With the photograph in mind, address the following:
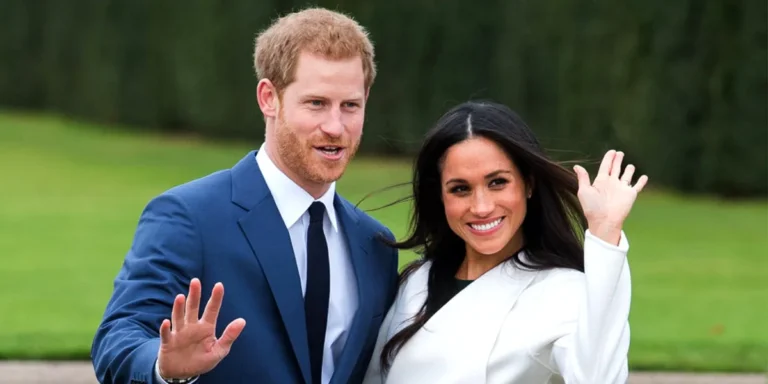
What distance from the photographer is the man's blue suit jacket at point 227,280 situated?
9.91 ft

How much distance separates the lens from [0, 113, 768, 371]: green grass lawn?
7031mm

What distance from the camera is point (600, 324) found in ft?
10.0

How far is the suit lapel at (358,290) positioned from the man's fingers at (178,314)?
2.22ft

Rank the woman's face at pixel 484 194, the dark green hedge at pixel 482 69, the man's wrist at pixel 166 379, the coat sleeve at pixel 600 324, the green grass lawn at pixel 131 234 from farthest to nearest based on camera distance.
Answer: the dark green hedge at pixel 482 69 → the green grass lawn at pixel 131 234 → the woman's face at pixel 484 194 → the coat sleeve at pixel 600 324 → the man's wrist at pixel 166 379

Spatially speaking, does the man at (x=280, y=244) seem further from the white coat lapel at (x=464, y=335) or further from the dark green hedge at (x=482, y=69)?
the dark green hedge at (x=482, y=69)

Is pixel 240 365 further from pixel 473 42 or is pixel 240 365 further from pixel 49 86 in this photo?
pixel 49 86

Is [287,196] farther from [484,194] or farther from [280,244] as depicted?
[484,194]

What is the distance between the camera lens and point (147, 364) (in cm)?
284

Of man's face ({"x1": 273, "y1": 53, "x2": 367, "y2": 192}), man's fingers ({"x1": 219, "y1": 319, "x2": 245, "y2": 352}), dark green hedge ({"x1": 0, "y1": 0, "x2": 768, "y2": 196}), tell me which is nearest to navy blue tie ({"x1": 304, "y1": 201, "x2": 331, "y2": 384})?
man's face ({"x1": 273, "y1": 53, "x2": 367, "y2": 192})

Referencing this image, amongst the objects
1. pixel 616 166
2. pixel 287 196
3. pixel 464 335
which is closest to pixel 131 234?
pixel 287 196

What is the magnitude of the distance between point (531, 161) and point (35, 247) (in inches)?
288

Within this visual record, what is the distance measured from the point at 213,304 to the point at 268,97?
787 mm

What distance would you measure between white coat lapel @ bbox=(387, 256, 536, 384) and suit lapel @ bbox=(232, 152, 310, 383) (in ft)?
1.08

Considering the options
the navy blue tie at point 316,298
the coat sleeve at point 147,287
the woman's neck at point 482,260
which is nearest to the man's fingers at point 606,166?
A: the woman's neck at point 482,260
